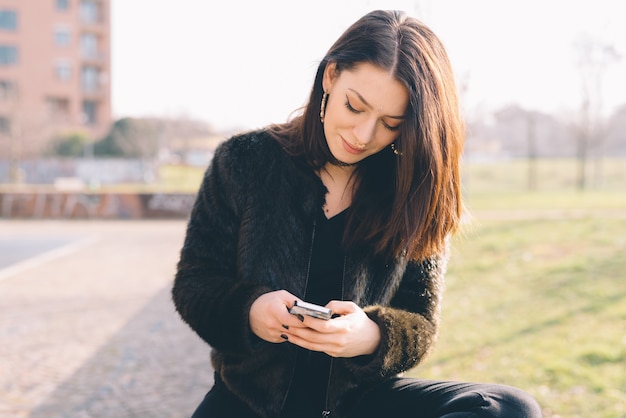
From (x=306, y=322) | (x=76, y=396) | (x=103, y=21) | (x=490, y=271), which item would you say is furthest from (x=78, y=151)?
(x=306, y=322)

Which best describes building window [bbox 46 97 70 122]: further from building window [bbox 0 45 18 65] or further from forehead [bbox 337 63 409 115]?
forehead [bbox 337 63 409 115]

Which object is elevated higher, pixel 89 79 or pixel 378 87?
pixel 89 79

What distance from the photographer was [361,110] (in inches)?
92.0

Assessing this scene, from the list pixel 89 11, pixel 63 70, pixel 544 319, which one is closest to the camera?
pixel 544 319

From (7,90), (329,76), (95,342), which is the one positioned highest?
(7,90)

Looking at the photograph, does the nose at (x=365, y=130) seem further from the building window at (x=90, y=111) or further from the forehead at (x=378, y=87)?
the building window at (x=90, y=111)

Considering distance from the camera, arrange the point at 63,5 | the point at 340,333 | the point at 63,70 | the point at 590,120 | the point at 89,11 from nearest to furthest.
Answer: the point at 340,333, the point at 590,120, the point at 63,5, the point at 63,70, the point at 89,11

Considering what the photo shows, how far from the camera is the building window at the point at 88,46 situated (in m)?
53.2

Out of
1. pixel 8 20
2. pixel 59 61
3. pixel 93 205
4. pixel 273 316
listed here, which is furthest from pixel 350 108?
pixel 8 20

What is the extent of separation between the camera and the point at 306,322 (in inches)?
78.8

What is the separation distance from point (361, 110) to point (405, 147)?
7.9 inches

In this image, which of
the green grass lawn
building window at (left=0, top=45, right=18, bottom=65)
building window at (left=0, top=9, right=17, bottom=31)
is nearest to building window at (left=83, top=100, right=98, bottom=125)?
building window at (left=0, top=45, right=18, bottom=65)

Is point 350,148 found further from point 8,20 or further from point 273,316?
point 8,20

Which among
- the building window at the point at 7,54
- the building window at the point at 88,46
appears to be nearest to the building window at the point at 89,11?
the building window at the point at 88,46
